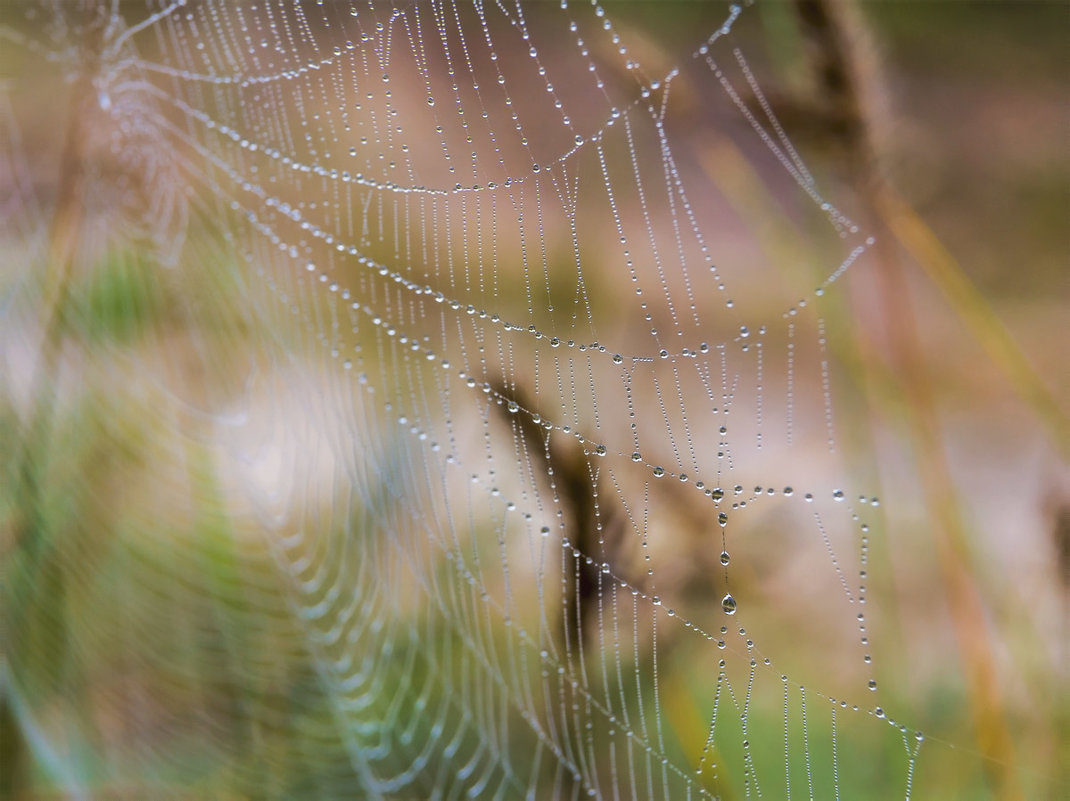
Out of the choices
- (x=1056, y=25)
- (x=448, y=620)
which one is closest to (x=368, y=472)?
(x=448, y=620)

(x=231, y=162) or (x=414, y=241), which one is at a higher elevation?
(x=231, y=162)

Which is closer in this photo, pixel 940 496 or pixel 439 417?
pixel 940 496

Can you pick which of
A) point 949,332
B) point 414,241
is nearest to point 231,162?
point 414,241

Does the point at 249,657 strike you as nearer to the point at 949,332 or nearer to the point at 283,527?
the point at 283,527

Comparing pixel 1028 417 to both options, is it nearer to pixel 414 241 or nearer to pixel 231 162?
pixel 414 241

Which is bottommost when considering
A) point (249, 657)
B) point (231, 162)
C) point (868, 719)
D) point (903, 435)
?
point (249, 657)

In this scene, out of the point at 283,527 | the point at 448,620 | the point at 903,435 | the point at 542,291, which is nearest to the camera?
the point at 903,435

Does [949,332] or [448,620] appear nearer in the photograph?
[949,332]

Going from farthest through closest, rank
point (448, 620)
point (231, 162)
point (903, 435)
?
point (231, 162) < point (448, 620) < point (903, 435)
